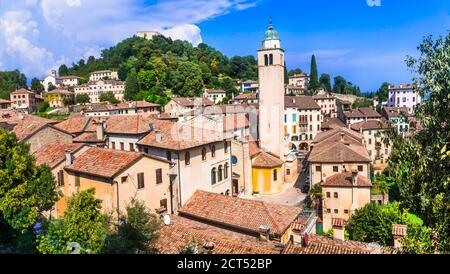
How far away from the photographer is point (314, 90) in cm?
11094

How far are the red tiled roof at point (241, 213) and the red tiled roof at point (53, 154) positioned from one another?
9.07 meters

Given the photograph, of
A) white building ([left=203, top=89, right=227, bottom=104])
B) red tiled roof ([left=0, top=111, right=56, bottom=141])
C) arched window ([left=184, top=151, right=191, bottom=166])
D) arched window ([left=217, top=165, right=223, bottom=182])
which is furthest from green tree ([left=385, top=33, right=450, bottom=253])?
white building ([left=203, top=89, right=227, bottom=104])

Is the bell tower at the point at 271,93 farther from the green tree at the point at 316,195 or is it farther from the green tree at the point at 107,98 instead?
the green tree at the point at 107,98

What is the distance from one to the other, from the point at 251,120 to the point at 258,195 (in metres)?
15.6

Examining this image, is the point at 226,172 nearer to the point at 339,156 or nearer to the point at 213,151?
the point at 213,151

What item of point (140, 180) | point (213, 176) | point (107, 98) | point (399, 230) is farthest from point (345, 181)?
point (107, 98)

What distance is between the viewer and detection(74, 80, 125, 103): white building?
113469 mm

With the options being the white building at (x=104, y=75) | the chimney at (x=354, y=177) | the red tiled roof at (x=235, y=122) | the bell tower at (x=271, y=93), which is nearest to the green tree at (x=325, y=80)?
the white building at (x=104, y=75)

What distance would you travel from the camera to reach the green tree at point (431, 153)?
8.16 meters

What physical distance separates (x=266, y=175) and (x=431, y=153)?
91.7 ft

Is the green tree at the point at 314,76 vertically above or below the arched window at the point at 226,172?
above

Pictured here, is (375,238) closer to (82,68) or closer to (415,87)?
(415,87)

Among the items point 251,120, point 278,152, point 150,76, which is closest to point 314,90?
point 150,76
